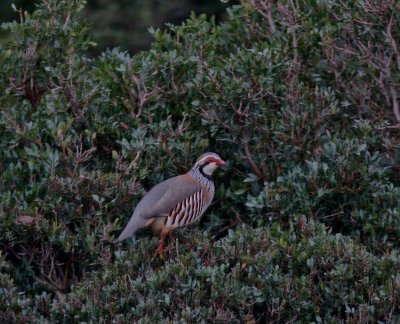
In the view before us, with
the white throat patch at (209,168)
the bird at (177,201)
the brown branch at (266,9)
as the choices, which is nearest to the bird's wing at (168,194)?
the bird at (177,201)

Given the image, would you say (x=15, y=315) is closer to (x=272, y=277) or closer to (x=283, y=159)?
(x=272, y=277)

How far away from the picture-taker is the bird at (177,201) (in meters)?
7.44

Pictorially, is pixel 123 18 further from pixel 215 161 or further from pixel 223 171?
pixel 215 161

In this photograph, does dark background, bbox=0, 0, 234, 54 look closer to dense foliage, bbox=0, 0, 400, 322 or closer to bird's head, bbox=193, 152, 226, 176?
dense foliage, bbox=0, 0, 400, 322

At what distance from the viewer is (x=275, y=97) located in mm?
8023

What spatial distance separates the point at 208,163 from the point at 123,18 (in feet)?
18.1

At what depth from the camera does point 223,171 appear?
823cm

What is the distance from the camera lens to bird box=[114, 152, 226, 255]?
24.4ft

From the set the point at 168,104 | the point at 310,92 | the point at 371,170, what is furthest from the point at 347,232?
the point at 168,104

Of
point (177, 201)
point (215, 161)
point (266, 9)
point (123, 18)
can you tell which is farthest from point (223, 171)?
point (123, 18)

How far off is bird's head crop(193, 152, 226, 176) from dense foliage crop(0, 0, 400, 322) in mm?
129

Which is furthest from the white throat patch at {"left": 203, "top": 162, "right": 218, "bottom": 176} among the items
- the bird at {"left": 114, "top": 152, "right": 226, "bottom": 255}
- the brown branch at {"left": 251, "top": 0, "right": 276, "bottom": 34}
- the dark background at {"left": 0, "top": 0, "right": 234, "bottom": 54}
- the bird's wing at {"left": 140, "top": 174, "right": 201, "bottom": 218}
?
the dark background at {"left": 0, "top": 0, "right": 234, "bottom": 54}

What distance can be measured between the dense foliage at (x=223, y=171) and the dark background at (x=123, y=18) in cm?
391

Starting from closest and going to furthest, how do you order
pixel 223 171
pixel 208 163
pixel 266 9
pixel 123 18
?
pixel 208 163 < pixel 223 171 < pixel 266 9 < pixel 123 18
